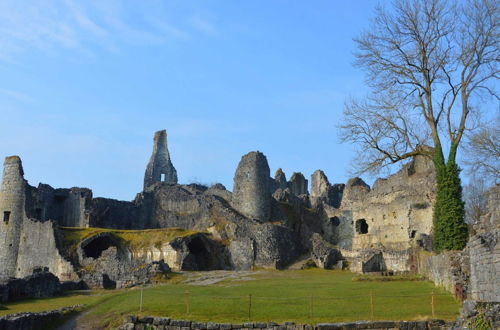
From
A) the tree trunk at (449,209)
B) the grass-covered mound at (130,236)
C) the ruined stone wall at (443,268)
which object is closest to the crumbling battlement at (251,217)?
the grass-covered mound at (130,236)

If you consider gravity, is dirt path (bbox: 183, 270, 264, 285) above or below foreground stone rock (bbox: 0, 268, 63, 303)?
above

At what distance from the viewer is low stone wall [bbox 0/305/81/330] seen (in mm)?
21141

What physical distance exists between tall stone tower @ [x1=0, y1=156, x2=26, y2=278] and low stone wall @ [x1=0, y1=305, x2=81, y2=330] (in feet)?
96.9

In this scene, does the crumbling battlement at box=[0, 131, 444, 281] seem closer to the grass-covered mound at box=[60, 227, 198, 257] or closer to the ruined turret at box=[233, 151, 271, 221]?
the ruined turret at box=[233, 151, 271, 221]

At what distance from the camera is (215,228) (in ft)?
173

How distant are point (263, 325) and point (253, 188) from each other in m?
36.5

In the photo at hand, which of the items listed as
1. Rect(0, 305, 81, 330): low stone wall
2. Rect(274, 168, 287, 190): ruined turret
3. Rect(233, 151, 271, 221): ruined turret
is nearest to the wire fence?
Rect(0, 305, 81, 330): low stone wall

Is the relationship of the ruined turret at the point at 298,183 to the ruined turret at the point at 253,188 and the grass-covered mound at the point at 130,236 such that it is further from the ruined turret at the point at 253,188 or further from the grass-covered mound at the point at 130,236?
the grass-covered mound at the point at 130,236

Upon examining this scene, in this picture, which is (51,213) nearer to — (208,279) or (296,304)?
(208,279)

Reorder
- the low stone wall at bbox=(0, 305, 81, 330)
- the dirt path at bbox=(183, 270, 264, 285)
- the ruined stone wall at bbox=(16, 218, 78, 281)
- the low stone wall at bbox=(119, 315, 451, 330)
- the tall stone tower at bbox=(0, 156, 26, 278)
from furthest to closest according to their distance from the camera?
the tall stone tower at bbox=(0, 156, 26, 278) < the ruined stone wall at bbox=(16, 218, 78, 281) < the dirt path at bbox=(183, 270, 264, 285) < the low stone wall at bbox=(0, 305, 81, 330) < the low stone wall at bbox=(119, 315, 451, 330)

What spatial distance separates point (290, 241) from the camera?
4975 centimetres

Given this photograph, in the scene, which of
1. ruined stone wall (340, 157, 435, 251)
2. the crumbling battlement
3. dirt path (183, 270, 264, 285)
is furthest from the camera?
ruined stone wall (340, 157, 435, 251)

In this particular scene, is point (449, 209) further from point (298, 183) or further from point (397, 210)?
point (298, 183)

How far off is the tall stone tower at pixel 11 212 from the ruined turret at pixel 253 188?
61.0 feet
